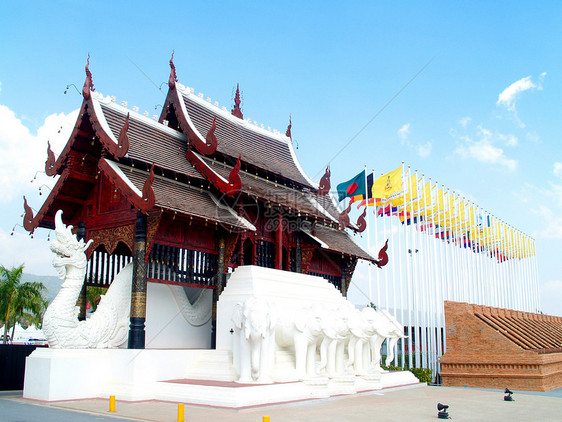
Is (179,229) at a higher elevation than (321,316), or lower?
higher

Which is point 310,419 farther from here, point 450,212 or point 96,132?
point 450,212

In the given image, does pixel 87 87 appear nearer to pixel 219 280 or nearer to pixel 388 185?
pixel 219 280

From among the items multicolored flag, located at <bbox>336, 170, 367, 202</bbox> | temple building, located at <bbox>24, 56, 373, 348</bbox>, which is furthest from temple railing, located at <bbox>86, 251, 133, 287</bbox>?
multicolored flag, located at <bbox>336, 170, 367, 202</bbox>

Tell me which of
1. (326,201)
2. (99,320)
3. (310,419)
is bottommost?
(310,419)

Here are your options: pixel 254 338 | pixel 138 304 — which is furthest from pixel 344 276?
pixel 138 304

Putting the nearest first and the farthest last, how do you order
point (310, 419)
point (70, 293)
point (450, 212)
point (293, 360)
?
point (310, 419) < point (70, 293) < point (293, 360) < point (450, 212)

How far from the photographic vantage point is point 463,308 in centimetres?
2036

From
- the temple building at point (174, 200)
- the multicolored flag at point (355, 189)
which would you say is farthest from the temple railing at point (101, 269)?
the multicolored flag at point (355, 189)

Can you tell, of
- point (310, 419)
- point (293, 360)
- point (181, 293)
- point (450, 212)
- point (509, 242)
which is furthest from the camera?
point (509, 242)

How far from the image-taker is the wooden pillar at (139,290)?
1204 cm

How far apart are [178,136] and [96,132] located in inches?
128

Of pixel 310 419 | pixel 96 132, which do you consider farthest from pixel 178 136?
pixel 310 419

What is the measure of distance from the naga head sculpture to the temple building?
105cm

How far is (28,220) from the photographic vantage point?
14.7m
